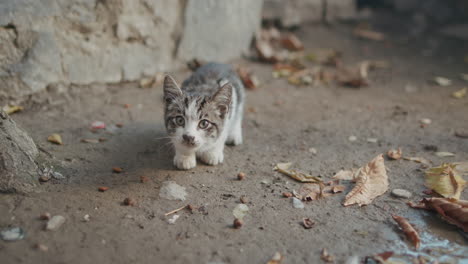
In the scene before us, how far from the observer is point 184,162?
12.1 ft

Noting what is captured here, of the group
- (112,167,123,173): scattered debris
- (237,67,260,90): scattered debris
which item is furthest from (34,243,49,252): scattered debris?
(237,67,260,90): scattered debris

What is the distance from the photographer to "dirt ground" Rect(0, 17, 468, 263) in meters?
2.71

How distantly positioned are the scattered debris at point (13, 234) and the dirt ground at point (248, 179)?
5 cm

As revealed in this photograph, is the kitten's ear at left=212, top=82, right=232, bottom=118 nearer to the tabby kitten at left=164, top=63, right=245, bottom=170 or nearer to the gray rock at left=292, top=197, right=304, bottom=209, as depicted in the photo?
the tabby kitten at left=164, top=63, right=245, bottom=170

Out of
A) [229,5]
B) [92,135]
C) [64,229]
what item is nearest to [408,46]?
[229,5]

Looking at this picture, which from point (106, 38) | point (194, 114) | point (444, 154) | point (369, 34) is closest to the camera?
point (194, 114)

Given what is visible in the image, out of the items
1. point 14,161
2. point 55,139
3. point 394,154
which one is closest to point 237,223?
point 14,161

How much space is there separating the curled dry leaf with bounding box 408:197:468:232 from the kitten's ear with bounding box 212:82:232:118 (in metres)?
1.67

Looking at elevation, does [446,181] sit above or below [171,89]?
below

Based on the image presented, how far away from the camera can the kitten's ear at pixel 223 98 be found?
3.57 meters

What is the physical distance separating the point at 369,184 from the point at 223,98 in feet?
4.41

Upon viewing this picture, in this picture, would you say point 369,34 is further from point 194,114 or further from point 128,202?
point 128,202

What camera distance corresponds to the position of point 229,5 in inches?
245

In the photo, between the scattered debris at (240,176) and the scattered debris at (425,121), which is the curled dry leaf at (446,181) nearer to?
the scattered debris at (425,121)
